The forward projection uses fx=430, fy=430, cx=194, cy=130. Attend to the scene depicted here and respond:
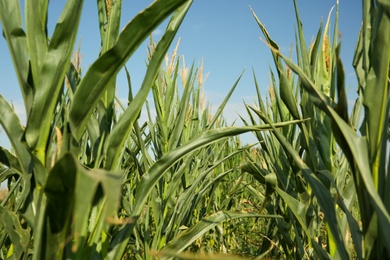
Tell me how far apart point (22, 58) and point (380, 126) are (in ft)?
2.07

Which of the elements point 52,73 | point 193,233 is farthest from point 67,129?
point 193,233

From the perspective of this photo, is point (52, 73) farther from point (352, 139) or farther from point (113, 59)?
point (352, 139)

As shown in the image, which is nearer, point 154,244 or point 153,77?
point 153,77

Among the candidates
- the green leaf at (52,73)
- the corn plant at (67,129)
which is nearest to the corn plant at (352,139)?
the corn plant at (67,129)

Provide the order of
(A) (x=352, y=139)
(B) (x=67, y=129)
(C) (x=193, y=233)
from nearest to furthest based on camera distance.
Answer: (A) (x=352, y=139)
(B) (x=67, y=129)
(C) (x=193, y=233)

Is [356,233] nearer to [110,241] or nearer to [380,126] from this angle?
[380,126]

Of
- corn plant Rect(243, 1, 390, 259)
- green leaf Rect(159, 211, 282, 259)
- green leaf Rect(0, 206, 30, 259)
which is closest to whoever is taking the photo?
corn plant Rect(243, 1, 390, 259)

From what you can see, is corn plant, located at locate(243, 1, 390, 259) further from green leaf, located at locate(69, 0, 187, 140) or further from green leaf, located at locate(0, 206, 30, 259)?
green leaf, located at locate(0, 206, 30, 259)

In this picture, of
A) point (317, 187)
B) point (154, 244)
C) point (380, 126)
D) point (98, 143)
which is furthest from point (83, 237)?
point (154, 244)

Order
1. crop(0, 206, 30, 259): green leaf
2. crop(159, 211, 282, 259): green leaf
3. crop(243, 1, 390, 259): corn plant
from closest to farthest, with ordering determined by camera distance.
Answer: crop(243, 1, 390, 259): corn plant
crop(0, 206, 30, 259): green leaf
crop(159, 211, 282, 259): green leaf

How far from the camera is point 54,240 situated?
0.67 metres

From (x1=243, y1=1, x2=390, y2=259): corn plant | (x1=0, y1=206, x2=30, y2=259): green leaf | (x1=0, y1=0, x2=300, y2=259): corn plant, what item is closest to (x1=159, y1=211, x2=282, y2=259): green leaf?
(x1=0, y1=0, x2=300, y2=259): corn plant

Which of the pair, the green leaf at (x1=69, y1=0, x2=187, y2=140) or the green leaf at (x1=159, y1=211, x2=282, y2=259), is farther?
the green leaf at (x1=159, y1=211, x2=282, y2=259)

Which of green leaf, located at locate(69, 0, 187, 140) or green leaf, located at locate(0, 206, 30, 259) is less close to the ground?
green leaf, located at locate(69, 0, 187, 140)
